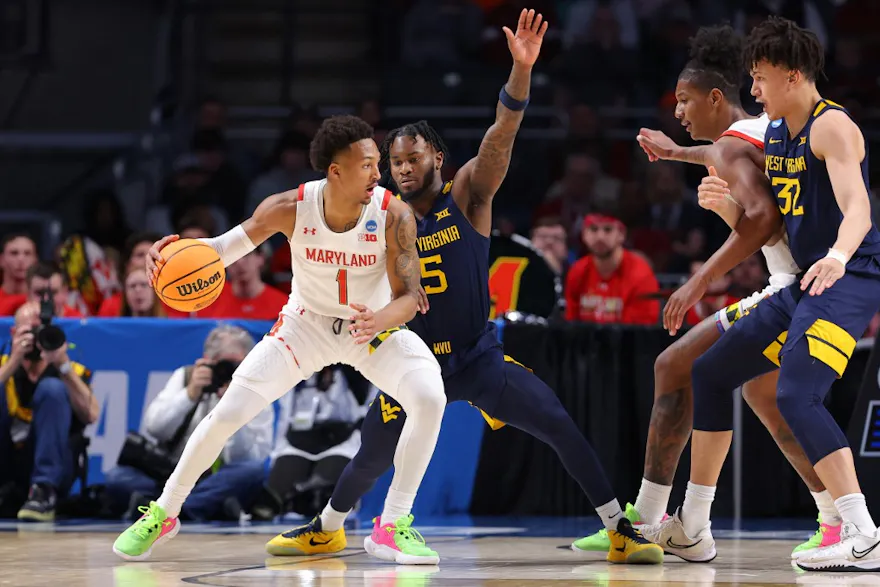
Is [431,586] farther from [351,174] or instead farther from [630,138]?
[630,138]

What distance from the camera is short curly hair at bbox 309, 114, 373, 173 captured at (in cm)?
584

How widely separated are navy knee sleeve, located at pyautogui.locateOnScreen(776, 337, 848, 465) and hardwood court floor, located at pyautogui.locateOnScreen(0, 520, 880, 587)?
513mm

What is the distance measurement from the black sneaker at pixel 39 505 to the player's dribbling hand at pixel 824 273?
487cm

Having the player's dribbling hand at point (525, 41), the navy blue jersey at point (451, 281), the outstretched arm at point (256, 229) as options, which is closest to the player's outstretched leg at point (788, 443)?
the navy blue jersey at point (451, 281)

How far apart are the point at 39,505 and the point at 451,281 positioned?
330 cm

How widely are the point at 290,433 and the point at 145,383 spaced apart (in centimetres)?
99

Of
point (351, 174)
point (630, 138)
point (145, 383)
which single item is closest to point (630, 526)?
point (351, 174)

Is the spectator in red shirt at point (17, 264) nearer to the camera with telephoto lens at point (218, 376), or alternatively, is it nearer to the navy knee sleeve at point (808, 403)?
the camera with telephoto lens at point (218, 376)

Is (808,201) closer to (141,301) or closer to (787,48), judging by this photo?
(787,48)

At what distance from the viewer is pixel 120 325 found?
27.9 ft

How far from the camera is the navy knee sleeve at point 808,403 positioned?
5.27m

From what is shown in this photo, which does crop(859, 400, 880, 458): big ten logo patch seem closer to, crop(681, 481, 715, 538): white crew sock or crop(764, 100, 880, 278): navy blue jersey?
crop(681, 481, 715, 538): white crew sock

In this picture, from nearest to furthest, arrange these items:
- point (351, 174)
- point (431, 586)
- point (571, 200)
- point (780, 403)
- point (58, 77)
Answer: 1. point (431, 586)
2. point (780, 403)
3. point (351, 174)
4. point (571, 200)
5. point (58, 77)

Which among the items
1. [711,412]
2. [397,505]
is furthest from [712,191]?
[397,505]
